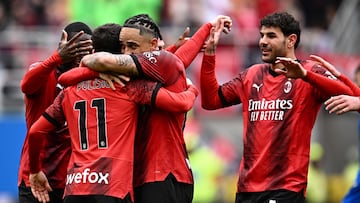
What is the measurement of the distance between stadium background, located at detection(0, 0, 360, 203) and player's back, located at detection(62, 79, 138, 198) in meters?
8.76

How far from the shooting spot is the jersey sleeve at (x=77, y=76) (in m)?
8.45

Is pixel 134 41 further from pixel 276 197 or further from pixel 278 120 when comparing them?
pixel 276 197

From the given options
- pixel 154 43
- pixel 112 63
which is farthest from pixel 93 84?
pixel 154 43

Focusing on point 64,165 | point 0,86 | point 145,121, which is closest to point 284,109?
point 145,121

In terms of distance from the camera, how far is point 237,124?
18750 millimetres

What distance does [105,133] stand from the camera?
8.31 metres

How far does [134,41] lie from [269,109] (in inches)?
55.6

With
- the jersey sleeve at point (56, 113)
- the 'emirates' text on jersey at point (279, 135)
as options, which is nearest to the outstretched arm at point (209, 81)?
the 'emirates' text on jersey at point (279, 135)

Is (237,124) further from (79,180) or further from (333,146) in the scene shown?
(79,180)

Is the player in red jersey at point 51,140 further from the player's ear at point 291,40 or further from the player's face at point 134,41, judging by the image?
the player's ear at point 291,40

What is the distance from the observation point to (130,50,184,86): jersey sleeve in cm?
840

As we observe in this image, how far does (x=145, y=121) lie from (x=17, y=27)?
1262cm

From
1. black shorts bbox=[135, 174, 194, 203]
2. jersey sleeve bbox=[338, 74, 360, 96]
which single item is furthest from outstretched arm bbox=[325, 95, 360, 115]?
black shorts bbox=[135, 174, 194, 203]

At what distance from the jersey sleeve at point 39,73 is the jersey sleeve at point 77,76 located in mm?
498
